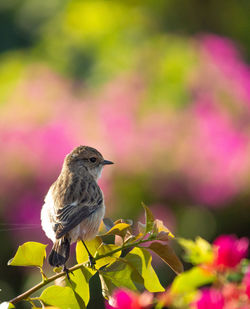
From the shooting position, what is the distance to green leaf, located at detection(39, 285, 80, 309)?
144 centimetres

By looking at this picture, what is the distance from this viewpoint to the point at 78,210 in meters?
2.59

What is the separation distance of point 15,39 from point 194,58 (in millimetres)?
2628

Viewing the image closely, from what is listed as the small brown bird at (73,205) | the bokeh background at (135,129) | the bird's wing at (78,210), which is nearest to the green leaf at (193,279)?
the small brown bird at (73,205)

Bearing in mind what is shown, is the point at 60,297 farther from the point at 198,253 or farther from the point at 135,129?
the point at 135,129

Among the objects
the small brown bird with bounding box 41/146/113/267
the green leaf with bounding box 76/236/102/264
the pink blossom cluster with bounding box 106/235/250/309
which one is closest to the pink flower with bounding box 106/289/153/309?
the pink blossom cluster with bounding box 106/235/250/309

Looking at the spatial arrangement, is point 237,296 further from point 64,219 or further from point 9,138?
point 9,138

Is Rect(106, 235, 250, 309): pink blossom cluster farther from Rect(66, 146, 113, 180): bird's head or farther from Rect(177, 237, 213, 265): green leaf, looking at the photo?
Rect(66, 146, 113, 180): bird's head

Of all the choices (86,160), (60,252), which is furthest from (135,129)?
(60,252)

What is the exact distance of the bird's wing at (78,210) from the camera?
242 cm

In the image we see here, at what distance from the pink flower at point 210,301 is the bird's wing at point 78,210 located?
1.43 m

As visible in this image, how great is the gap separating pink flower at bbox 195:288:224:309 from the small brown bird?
103cm

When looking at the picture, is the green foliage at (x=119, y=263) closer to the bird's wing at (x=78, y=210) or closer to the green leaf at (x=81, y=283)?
the green leaf at (x=81, y=283)

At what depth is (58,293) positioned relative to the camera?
1454 mm

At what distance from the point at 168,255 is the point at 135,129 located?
3.58 m
